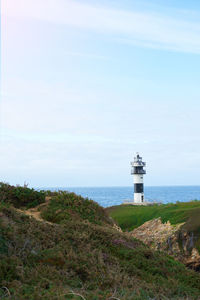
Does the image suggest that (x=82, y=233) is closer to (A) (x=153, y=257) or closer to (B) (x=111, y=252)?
(B) (x=111, y=252)

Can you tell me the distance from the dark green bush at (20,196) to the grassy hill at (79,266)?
3.25 m

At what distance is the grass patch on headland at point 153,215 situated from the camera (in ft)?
108

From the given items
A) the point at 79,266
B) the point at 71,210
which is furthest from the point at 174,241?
the point at 79,266

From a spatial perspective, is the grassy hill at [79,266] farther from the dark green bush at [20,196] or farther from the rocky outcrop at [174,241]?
the rocky outcrop at [174,241]

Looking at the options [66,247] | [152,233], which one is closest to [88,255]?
[66,247]

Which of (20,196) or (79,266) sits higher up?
(20,196)

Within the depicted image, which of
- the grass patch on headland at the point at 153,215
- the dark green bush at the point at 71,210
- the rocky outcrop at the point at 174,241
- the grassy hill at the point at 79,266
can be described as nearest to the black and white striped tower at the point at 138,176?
the grass patch on headland at the point at 153,215

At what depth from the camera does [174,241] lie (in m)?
29.6

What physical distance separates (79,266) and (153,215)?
26.6 metres

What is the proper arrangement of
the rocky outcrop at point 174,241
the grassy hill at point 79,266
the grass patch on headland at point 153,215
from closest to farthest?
the grassy hill at point 79,266
the rocky outcrop at point 174,241
the grass patch on headland at point 153,215

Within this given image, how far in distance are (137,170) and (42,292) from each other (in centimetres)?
5150

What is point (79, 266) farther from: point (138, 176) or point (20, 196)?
point (138, 176)

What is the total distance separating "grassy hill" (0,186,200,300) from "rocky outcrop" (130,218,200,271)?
12958 millimetres

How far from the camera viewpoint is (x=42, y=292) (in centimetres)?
820
